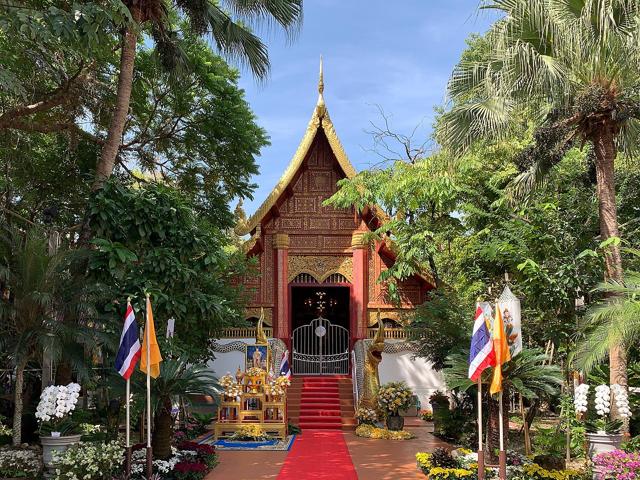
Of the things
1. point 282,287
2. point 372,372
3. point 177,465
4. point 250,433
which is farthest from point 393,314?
point 177,465

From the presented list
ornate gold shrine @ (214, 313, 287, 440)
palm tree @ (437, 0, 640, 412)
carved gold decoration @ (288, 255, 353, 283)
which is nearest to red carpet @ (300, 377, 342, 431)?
ornate gold shrine @ (214, 313, 287, 440)

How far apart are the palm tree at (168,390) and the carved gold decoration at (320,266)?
839cm

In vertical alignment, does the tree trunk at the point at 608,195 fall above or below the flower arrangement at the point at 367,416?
above

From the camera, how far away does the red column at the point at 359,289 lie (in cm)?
1686

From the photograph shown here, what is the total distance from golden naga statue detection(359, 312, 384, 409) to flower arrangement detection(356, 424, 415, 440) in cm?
94

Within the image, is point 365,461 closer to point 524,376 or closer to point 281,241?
point 524,376

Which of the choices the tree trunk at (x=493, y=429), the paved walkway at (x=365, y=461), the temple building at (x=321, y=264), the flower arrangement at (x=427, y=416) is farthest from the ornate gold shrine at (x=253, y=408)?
the tree trunk at (x=493, y=429)

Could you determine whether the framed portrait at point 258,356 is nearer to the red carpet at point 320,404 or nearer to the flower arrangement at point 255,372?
the flower arrangement at point 255,372

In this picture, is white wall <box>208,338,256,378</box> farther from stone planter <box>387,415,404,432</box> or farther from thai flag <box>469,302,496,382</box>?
thai flag <box>469,302,496,382</box>

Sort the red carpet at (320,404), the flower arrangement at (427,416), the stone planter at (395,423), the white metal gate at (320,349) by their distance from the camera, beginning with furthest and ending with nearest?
the white metal gate at (320,349) → the flower arrangement at (427,416) → the red carpet at (320,404) → the stone planter at (395,423)

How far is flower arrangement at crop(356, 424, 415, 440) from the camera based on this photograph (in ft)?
41.5

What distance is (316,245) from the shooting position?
57.3 feet

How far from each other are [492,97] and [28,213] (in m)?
11.2

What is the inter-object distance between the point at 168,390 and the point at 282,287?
877cm
